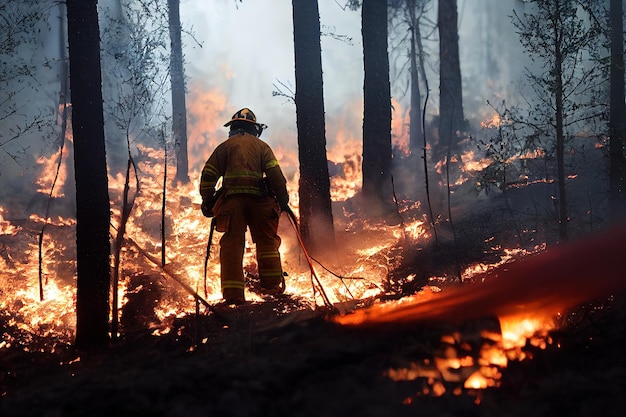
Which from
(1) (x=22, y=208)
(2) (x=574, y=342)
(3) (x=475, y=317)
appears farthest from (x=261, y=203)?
(1) (x=22, y=208)

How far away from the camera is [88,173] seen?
4156 mm

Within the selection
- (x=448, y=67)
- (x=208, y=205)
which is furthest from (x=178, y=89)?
(x=208, y=205)

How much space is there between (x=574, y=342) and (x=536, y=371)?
0.46 metres

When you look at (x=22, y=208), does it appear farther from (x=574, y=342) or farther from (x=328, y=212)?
(x=574, y=342)

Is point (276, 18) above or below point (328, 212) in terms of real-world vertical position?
above

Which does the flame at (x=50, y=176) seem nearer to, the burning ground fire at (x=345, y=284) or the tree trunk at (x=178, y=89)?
the burning ground fire at (x=345, y=284)

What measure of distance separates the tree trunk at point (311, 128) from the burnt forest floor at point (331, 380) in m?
4.32

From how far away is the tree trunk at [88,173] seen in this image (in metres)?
4.15

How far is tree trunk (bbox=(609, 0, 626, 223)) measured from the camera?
7.55m

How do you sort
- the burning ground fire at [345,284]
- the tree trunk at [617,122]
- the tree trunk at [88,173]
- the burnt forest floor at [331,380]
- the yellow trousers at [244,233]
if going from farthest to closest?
the tree trunk at [617,122] < the yellow trousers at [244,233] < the tree trunk at [88,173] < the burning ground fire at [345,284] < the burnt forest floor at [331,380]

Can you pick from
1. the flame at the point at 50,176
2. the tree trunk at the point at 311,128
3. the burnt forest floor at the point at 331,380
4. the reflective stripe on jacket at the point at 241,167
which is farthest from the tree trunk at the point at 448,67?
the flame at the point at 50,176

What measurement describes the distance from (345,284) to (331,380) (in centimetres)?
395

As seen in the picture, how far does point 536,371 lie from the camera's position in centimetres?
229

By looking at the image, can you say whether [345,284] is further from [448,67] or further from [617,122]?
[448,67]
